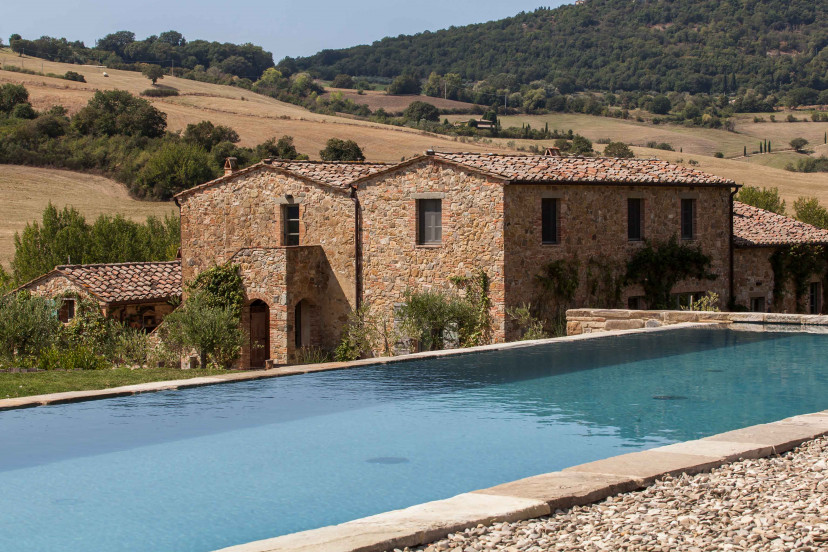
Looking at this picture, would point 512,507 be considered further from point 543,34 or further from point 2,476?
point 543,34

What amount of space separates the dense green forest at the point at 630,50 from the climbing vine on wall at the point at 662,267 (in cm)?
10336

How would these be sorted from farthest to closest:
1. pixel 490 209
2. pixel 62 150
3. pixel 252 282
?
pixel 62 150, pixel 252 282, pixel 490 209

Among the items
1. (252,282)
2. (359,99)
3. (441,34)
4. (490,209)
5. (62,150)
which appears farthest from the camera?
(441,34)

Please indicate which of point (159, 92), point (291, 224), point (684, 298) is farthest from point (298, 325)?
point (159, 92)

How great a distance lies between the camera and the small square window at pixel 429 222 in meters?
25.5

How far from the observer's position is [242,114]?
257 ft

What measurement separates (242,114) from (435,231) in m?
55.6

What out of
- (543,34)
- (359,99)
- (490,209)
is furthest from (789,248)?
(543,34)

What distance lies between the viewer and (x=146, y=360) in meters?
24.5

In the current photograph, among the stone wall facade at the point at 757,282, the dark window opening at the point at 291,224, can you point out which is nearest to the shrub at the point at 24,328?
the dark window opening at the point at 291,224

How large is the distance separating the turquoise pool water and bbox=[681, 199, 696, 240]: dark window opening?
42.4 feet

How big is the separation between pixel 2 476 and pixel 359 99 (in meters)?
108

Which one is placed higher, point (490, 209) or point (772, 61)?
point (772, 61)

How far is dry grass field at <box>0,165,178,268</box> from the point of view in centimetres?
5206
